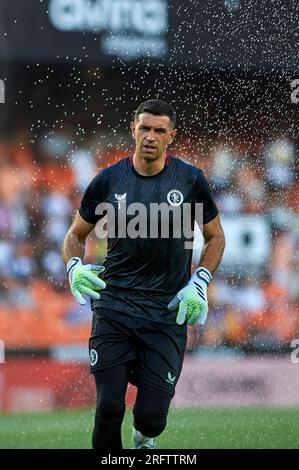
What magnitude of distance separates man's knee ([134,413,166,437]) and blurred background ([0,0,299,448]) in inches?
155

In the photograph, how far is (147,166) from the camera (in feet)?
15.5

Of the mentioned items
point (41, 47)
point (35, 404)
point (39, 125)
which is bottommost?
point (35, 404)

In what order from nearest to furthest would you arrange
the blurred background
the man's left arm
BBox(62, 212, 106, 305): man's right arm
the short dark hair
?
1. BBox(62, 212, 106, 305): man's right arm
2. the short dark hair
3. the man's left arm
4. the blurred background

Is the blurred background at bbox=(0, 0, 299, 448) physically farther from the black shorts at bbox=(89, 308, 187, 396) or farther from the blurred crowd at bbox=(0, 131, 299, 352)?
the black shorts at bbox=(89, 308, 187, 396)

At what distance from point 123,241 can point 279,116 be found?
20.6ft

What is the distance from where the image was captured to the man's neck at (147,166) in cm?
473

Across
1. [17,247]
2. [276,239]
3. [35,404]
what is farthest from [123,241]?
[276,239]

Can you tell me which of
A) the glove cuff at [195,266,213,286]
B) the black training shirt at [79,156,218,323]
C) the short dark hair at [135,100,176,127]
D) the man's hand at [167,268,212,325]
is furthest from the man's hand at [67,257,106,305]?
the short dark hair at [135,100,176,127]

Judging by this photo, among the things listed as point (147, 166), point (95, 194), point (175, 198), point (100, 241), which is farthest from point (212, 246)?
point (100, 241)

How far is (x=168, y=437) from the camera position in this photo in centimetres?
655

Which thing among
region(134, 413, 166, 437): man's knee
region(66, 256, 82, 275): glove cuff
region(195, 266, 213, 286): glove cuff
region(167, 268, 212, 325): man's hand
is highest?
region(66, 256, 82, 275): glove cuff

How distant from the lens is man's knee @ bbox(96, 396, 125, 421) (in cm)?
448

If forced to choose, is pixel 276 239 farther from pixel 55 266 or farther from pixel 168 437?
pixel 168 437

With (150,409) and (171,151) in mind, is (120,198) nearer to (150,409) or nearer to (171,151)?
(150,409)
